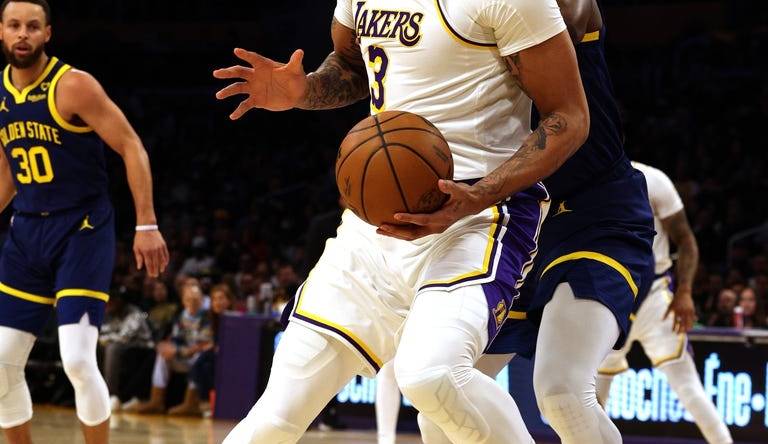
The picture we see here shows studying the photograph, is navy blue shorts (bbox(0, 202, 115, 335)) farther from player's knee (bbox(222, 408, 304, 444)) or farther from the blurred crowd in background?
the blurred crowd in background

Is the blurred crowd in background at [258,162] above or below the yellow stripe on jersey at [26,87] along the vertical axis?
below

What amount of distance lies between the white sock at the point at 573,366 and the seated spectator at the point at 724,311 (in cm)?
669

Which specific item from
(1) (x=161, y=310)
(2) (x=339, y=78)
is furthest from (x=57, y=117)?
(1) (x=161, y=310)

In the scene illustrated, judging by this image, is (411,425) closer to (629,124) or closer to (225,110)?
(629,124)

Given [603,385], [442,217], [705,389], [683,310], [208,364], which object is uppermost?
[442,217]

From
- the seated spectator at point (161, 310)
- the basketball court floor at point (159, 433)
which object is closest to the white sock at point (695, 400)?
the basketball court floor at point (159, 433)

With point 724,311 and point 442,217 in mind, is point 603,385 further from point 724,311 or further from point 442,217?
point 442,217

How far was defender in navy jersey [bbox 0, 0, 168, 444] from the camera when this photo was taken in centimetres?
554

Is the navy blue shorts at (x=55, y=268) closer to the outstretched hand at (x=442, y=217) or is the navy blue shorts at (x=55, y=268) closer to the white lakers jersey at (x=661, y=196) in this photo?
the outstretched hand at (x=442, y=217)

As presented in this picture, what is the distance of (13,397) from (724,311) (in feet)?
22.8

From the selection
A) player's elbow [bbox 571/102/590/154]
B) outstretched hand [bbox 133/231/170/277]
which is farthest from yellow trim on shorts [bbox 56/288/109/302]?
player's elbow [bbox 571/102/590/154]

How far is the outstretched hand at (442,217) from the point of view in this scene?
326 centimetres

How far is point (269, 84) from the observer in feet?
12.8

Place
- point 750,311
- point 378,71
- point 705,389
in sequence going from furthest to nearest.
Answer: point 750,311 < point 705,389 < point 378,71
